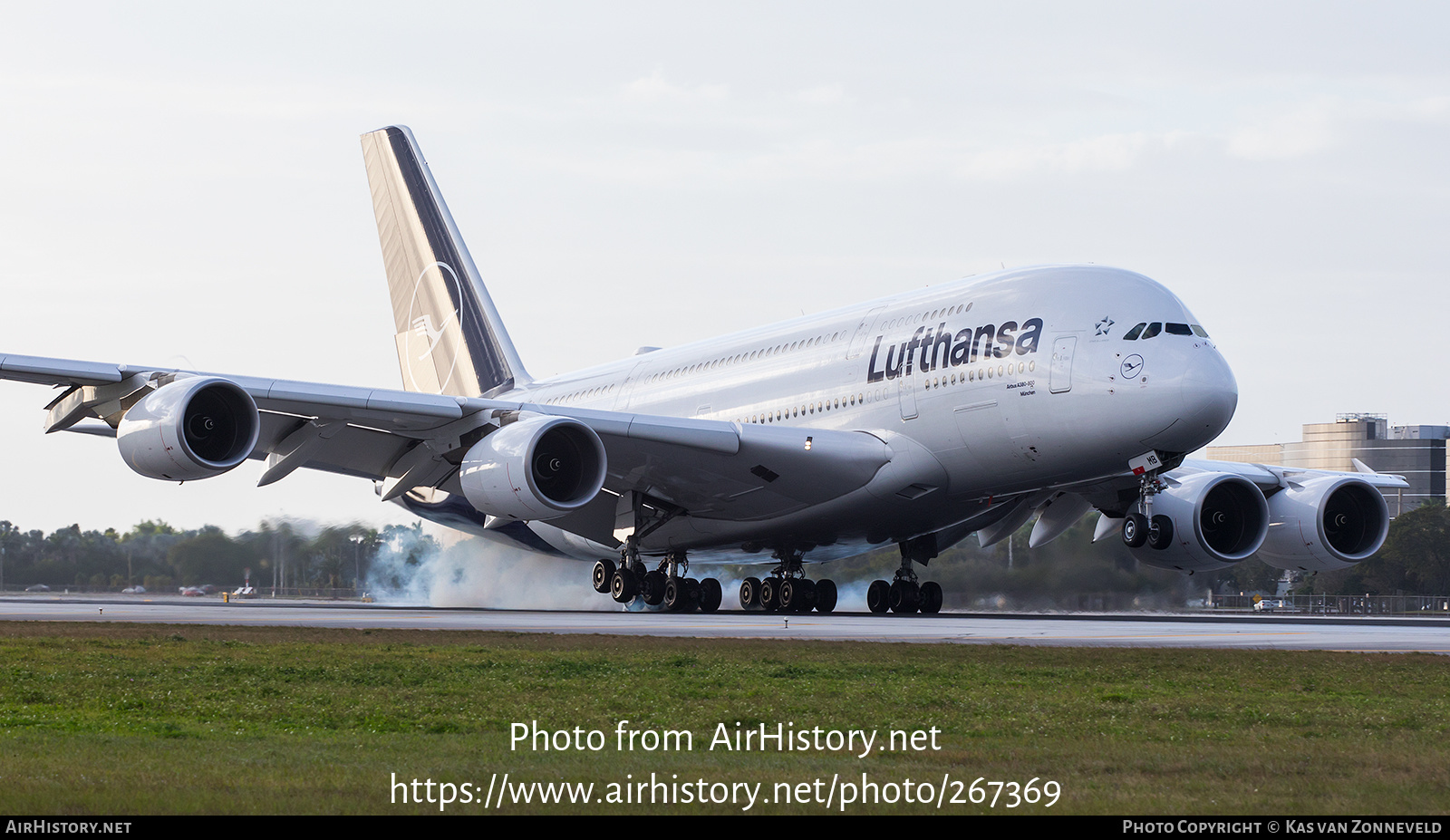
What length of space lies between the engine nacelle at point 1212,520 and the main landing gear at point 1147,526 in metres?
3.58

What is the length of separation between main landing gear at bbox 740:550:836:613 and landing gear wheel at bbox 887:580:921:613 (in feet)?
3.68

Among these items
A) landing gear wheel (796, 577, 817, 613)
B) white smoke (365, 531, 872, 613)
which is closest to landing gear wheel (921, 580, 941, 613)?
landing gear wheel (796, 577, 817, 613)

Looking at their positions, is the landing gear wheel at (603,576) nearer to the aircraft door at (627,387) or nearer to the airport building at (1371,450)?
the aircraft door at (627,387)

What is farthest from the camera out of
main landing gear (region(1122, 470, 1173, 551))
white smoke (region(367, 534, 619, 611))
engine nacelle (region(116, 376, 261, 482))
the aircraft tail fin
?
the aircraft tail fin

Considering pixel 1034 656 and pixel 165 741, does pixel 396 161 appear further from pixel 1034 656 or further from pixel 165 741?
pixel 165 741

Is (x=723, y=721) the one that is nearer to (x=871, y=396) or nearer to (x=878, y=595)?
(x=871, y=396)

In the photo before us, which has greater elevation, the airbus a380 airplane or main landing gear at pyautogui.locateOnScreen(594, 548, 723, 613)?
the airbus a380 airplane

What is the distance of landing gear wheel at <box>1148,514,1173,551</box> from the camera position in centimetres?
2089

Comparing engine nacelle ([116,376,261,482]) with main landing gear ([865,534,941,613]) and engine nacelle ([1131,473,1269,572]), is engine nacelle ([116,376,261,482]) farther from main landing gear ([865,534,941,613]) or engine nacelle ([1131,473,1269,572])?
engine nacelle ([1131,473,1269,572])

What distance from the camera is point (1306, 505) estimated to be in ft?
85.4

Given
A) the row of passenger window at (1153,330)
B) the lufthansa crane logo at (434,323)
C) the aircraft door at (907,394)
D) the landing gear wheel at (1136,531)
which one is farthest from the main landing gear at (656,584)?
the lufthansa crane logo at (434,323)

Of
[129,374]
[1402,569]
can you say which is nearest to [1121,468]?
[129,374]

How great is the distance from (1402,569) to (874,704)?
45077 mm

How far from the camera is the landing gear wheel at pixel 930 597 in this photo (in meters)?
27.3
